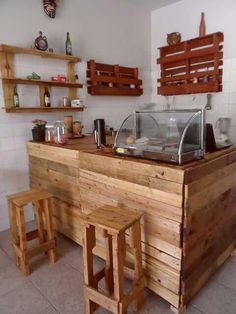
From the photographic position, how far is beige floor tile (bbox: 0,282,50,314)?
160 centimetres

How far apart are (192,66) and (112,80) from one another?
113cm

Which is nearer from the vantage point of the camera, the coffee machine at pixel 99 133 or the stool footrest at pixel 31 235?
the coffee machine at pixel 99 133

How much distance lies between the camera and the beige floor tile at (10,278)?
1813 mm

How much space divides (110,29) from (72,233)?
8.85 ft

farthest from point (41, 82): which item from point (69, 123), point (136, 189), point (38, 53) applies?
point (136, 189)

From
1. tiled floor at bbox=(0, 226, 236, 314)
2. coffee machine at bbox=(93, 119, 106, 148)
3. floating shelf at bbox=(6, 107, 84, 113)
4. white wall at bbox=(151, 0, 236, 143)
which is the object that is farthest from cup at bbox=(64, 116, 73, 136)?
white wall at bbox=(151, 0, 236, 143)

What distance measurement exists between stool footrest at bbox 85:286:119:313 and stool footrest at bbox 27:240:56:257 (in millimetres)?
659

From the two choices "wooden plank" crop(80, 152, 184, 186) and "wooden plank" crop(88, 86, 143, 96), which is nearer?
"wooden plank" crop(80, 152, 184, 186)

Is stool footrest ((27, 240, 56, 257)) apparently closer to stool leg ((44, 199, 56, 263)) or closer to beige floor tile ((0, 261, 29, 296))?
stool leg ((44, 199, 56, 263))

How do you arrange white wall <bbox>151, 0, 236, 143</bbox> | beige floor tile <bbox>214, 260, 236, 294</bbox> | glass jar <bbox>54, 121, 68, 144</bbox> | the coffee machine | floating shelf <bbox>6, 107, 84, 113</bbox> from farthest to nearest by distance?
white wall <bbox>151, 0, 236, 143</bbox> < floating shelf <bbox>6, 107, 84, 113</bbox> < glass jar <bbox>54, 121, 68, 144</bbox> < the coffee machine < beige floor tile <bbox>214, 260, 236, 294</bbox>

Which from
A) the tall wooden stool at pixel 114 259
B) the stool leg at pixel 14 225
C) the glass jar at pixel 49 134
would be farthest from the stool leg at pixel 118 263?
the glass jar at pixel 49 134

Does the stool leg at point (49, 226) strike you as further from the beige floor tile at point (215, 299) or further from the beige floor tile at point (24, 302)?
the beige floor tile at point (215, 299)

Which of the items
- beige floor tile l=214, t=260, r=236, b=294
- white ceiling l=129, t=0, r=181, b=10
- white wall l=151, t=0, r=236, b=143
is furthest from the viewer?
white ceiling l=129, t=0, r=181, b=10

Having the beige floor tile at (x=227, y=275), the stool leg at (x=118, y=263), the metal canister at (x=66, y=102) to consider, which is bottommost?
the beige floor tile at (x=227, y=275)
